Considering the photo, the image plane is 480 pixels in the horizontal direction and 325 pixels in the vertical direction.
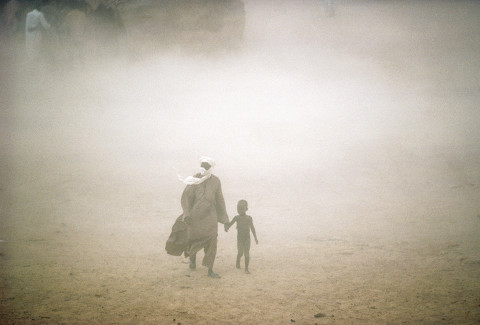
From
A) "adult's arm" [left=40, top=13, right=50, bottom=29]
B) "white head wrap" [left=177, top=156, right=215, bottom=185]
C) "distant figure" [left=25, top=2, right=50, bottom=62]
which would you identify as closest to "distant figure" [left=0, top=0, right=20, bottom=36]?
"distant figure" [left=25, top=2, right=50, bottom=62]

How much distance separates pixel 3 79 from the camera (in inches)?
740

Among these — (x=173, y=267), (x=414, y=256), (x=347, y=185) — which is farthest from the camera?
(x=347, y=185)

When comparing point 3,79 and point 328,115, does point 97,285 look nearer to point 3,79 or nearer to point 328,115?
point 328,115

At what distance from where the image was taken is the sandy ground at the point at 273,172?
15.5ft

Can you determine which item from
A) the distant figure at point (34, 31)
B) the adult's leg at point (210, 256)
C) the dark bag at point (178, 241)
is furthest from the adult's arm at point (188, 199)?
the distant figure at point (34, 31)

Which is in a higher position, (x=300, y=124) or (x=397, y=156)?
(x=300, y=124)

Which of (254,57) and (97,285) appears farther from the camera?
(254,57)

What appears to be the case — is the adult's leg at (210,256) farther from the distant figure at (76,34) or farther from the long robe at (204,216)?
the distant figure at (76,34)

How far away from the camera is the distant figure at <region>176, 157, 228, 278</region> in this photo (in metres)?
5.44

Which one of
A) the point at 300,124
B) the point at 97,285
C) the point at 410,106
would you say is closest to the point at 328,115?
the point at 300,124

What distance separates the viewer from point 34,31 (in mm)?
18672

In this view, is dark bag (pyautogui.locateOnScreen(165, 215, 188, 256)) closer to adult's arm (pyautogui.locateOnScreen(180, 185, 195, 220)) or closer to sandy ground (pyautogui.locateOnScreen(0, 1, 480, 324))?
adult's arm (pyautogui.locateOnScreen(180, 185, 195, 220))

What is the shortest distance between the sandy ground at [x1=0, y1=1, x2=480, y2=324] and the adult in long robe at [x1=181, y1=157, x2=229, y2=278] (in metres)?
0.43

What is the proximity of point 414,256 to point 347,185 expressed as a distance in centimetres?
566
